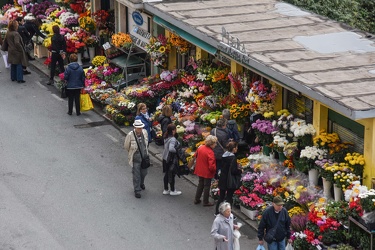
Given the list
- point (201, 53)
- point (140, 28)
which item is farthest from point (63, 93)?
point (201, 53)

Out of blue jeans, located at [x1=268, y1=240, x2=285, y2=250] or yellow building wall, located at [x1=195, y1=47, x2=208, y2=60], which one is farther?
yellow building wall, located at [x1=195, y1=47, x2=208, y2=60]

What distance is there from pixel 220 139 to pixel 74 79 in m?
5.76

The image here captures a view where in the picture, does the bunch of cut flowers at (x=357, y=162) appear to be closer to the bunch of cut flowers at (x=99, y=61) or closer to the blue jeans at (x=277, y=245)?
the blue jeans at (x=277, y=245)

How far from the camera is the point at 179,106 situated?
68.3 feet

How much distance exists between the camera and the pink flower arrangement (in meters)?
16.7

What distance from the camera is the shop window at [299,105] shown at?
17375 millimetres

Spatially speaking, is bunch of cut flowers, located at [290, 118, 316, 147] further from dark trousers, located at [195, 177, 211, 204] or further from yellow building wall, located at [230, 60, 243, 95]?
yellow building wall, located at [230, 60, 243, 95]

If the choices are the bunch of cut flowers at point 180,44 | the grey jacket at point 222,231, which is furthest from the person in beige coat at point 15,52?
the grey jacket at point 222,231

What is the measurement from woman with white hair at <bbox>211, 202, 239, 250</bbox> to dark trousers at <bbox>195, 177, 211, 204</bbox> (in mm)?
2919

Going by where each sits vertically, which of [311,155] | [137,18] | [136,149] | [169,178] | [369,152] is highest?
[137,18]

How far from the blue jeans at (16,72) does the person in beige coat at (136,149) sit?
8.09 meters

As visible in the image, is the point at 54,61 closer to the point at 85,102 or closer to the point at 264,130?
the point at 85,102

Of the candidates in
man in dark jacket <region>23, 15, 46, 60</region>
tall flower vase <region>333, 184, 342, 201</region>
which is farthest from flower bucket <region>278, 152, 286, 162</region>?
man in dark jacket <region>23, 15, 46, 60</region>

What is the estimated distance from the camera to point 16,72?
82.0 ft
